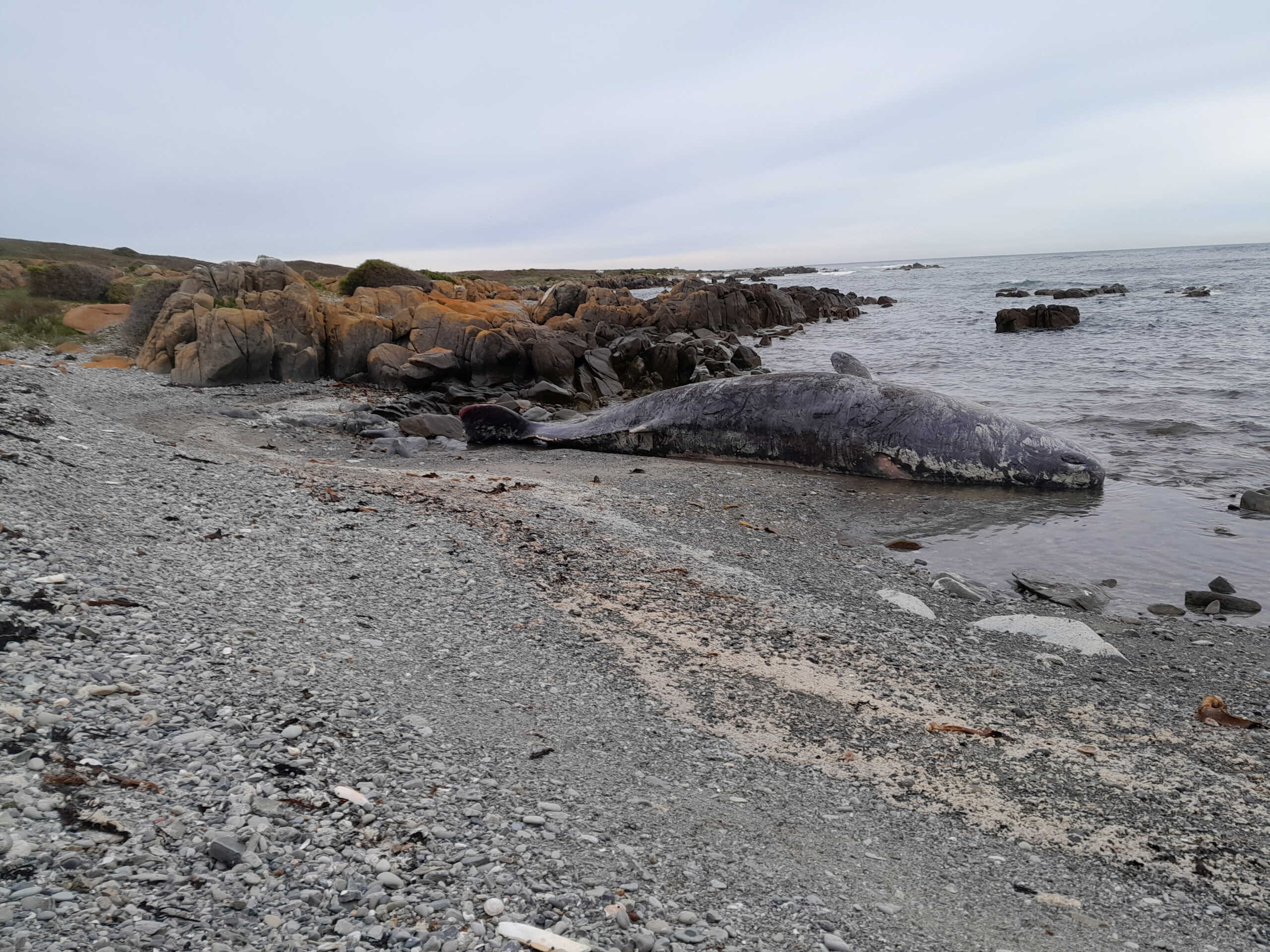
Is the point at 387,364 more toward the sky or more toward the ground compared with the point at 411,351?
more toward the ground

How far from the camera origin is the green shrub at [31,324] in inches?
667

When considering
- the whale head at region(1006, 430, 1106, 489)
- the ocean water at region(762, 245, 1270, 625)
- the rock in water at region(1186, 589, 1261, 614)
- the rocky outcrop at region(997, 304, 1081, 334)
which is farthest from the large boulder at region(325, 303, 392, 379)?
the rocky outcrop at region(997, 304, 1081, 334)

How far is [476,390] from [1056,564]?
1115 centimetres

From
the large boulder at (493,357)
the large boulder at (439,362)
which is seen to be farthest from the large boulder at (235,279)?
the large boulder at (493,357)

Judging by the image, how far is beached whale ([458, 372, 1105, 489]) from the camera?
879cm

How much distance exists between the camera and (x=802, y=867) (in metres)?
2.56

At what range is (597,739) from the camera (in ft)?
10.9

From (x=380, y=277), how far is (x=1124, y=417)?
86.9 ft

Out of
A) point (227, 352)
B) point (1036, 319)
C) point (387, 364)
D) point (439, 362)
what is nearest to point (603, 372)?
point (439, 362)

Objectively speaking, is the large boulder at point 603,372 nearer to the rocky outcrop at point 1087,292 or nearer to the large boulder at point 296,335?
the large boulder at point 296,335

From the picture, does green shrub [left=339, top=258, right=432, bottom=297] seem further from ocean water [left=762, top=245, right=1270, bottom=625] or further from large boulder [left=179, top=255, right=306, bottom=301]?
ocean water [left=762, top=245, right=1270, bottom=625]

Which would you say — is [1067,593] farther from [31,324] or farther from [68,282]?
[68,282]

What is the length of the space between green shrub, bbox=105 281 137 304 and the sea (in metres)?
21.5

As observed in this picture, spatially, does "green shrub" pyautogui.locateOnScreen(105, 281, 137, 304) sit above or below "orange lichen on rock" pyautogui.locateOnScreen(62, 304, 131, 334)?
above
